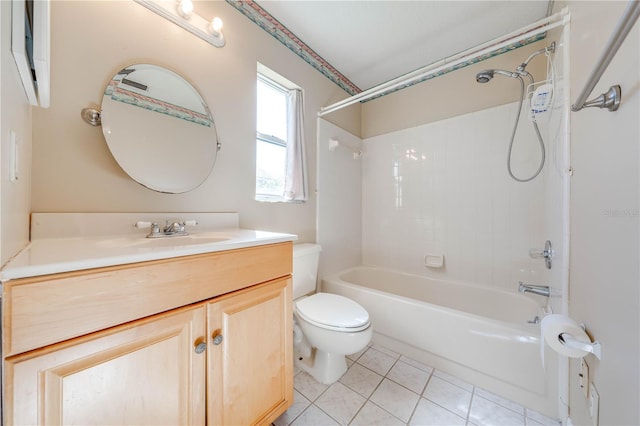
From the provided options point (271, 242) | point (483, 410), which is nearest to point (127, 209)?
point (271, 242)

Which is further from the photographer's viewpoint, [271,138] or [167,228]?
[271,138]

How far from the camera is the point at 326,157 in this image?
81.1 inches

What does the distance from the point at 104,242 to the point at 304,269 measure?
3.50 ft

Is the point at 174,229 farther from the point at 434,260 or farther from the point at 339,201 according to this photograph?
the point at 434,260

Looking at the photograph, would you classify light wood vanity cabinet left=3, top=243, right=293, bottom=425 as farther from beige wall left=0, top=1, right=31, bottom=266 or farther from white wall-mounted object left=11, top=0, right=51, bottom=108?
white wall-mounted object left=11, top=0, right=51, bottom=108

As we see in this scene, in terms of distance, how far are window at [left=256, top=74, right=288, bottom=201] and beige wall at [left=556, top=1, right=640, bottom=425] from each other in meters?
1.54

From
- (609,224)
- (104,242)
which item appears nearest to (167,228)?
(104,242)

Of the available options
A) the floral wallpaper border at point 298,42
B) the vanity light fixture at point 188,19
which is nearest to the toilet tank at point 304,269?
the vanity light fixture at point 188,19

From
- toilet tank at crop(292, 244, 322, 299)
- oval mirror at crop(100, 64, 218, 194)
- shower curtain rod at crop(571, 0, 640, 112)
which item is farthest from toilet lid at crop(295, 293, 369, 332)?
shower curtain rod at crop(571, 0, 640, 112)

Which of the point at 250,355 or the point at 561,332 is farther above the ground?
the point at 561,332

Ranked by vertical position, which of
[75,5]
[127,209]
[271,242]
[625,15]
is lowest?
[271,242]

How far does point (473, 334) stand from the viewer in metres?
1.29

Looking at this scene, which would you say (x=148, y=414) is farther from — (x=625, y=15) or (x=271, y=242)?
(x=625, y=15)

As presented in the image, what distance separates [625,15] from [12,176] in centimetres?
133
